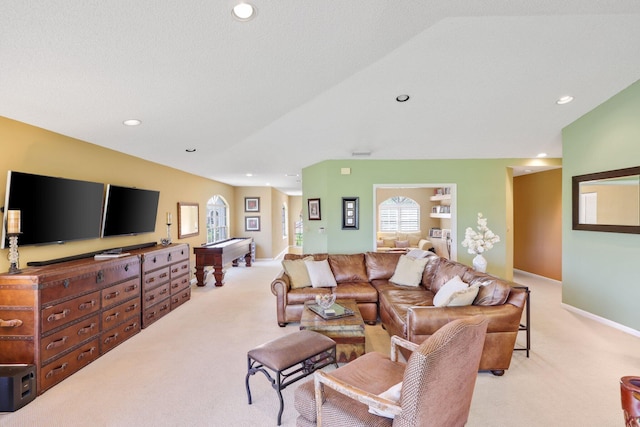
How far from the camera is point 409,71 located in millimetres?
3020

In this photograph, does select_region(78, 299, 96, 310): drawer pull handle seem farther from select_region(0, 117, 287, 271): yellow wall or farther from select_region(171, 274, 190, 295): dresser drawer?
select_region(171, 274, 190, 295): dresser drawer

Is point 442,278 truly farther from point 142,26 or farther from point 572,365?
point 142,26

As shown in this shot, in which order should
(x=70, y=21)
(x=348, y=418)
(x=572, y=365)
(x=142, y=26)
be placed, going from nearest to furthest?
(x=348, y=418) → (x=70, y=21) → (x=142, y=26) → (x=572, y=365)

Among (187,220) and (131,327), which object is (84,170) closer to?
(131,327)

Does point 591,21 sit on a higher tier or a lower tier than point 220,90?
higher

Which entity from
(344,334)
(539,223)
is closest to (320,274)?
(344,334)

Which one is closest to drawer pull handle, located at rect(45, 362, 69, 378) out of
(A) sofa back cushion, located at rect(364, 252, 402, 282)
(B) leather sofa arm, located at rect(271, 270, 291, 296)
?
(B) leather sofa arm, located at rect(271, 270, 291, 296)

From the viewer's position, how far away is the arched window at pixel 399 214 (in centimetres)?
942

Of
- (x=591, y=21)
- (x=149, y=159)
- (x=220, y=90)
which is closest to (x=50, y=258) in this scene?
(x=149, y=159)

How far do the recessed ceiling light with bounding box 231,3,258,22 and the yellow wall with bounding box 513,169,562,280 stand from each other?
22.6ft

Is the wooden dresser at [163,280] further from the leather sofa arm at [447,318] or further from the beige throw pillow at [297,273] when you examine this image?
the leather sofa arm at [447,318]

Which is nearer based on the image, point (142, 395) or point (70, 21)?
point (70, 21)

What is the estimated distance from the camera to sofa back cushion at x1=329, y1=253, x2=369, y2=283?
4.51 metres

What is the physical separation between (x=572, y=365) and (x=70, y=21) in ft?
15.3
